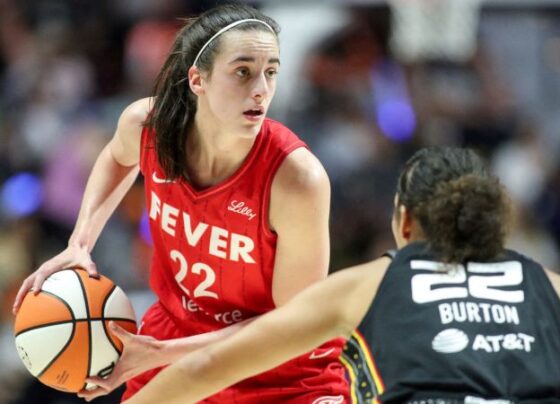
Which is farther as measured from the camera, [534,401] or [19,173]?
[19,173]

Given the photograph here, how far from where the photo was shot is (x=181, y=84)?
14.7ft

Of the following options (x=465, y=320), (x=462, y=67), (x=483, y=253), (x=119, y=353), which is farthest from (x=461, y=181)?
(x=462, y=67)

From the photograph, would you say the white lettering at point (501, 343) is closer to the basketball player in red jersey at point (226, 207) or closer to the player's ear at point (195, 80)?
the basketball player in red jersey at point (226, 207)

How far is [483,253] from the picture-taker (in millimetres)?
3191

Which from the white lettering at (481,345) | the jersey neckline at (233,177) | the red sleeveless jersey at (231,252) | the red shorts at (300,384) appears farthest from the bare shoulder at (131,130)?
the white lettering at (481,345)

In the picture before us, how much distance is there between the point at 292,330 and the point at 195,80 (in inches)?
61.0

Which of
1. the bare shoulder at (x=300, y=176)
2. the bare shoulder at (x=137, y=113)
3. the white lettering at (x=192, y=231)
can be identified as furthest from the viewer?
the bare shoulder at (x=137, y=113)

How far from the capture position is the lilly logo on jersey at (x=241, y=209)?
14.1 feet

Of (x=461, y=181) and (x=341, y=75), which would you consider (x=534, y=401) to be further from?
(x=341, y=75)

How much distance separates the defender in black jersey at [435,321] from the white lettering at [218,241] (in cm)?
115

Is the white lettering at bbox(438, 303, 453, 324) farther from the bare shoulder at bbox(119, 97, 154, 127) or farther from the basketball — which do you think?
the bare shoulder at bbox(119, 97, 154, 127)

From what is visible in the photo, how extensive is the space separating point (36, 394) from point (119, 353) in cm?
303

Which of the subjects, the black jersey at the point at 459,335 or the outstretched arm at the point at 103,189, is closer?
the black jersey at the point at 459,335

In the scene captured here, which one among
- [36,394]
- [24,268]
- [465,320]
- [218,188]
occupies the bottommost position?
[36,394]
